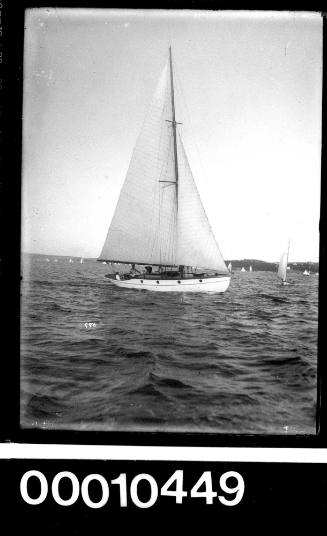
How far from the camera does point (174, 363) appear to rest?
1.50 meters

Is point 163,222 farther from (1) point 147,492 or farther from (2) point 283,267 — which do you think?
(1) point 147,492

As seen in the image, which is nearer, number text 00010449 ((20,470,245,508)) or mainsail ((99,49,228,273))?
number text 00010449 ((20,470,245,508))

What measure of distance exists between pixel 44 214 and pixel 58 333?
551 mm

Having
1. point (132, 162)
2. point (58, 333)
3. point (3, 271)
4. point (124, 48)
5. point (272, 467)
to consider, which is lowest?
point (272, 467)

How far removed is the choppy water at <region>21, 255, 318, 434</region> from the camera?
1409 millimetres

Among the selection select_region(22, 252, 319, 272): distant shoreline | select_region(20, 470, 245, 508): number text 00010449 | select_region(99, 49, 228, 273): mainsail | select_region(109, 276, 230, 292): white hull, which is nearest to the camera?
select_region(20, 470, 245, 508): number text 00010449

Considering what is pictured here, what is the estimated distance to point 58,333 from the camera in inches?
59.0

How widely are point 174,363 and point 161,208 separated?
1066 mm

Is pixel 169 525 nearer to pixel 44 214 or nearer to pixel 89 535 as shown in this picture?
pixel 89 535

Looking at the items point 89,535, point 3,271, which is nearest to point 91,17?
point 3,271
